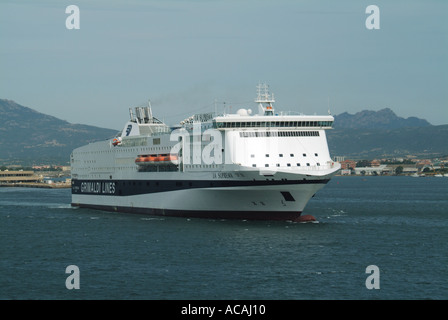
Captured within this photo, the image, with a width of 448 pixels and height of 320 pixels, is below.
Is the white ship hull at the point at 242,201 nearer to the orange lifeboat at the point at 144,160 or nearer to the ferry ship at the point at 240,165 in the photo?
the ferry ship at the point at 240,165

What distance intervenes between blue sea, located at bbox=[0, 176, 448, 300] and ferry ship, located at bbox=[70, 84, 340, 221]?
1475mm

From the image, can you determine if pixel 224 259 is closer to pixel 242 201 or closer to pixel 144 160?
pixel 242 201

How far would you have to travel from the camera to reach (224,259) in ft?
120

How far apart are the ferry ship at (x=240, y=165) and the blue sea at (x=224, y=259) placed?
1475 millimetres

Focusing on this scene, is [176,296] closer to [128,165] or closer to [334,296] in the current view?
[334,296]

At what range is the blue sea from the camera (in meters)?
30.1

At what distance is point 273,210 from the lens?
50.1m

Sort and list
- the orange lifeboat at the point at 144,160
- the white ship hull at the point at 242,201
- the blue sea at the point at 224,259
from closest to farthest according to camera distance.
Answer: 1. the blue sea at the point at 224,259
2. the white ship hull at the point at 242,201
3. the orange lifeboat at the point at 144,160

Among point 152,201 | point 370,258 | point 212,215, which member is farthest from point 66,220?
point 370,258

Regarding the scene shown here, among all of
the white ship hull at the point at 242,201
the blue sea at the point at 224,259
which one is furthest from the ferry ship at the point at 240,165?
the blue sea at the point at 224,259

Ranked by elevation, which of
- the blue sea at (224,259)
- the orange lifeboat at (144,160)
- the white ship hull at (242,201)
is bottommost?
the blue sea at (224,259)

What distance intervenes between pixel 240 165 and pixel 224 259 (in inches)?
535

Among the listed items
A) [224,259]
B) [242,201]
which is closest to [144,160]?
[242,201]

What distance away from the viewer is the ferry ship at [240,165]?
48.8 metres
